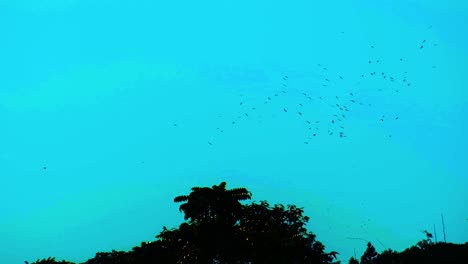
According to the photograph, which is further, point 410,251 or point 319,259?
point 410,251

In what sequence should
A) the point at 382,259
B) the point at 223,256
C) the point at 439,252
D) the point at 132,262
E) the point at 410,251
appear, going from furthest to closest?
the point at 382,259 → the point at 410,251 → the point at 439,252 → the point at 132,262 → the point at 223,256

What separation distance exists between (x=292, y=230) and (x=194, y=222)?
1004cm

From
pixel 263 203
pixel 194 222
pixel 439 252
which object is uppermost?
pixel 439 252

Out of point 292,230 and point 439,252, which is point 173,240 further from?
point 439,252

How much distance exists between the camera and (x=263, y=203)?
48.2 meters

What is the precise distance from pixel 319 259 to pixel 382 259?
79774mm

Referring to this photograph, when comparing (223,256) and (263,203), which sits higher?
(263,203)

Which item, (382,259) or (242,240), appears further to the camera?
(382,259)

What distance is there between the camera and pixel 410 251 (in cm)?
10862

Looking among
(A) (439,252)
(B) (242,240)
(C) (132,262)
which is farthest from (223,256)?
(A) (439,252)

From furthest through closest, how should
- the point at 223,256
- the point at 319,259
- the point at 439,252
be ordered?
the point at 439,252
the point at 319,259
the point at 223,256

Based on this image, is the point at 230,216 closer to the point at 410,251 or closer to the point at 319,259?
the point at 319,259

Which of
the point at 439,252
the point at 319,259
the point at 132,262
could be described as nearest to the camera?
the point at 319,259

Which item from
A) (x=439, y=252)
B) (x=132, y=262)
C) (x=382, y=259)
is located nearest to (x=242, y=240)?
(x=132, y=262)
